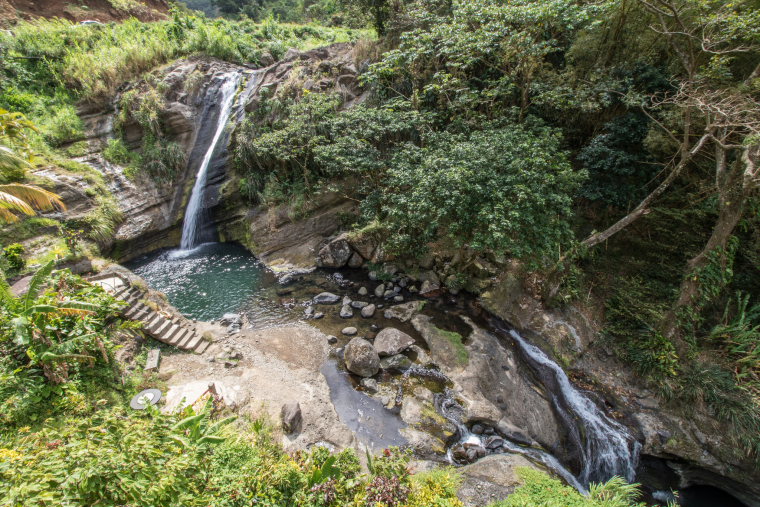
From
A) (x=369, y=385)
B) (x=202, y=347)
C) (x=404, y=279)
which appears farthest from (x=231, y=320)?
(x=404, y=279)

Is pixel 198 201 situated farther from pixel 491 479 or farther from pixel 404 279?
pixel 491 479

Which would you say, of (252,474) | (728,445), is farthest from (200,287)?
(728,445)

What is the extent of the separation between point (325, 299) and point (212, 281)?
6.03 m

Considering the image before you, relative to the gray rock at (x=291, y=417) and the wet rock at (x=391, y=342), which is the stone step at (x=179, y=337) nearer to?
the gray rock at (x=291, y=417)

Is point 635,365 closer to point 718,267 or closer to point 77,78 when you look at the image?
point 718,267

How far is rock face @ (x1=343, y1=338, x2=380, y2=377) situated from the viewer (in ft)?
32.8

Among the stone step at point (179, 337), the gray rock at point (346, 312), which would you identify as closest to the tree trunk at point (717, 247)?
the gray rock at point (346, 312)

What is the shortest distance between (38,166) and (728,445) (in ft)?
88.7

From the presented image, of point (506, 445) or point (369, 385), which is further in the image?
point (369, 385)

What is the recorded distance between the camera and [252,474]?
4.82 meters

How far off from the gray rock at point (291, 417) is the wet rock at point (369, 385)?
2.12 metres

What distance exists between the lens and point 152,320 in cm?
1007

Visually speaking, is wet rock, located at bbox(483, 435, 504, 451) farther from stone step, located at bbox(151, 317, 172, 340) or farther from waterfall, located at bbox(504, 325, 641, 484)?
stone step, located at bbox(151, 317, 172, 340)

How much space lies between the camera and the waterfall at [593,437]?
27.1 ft
